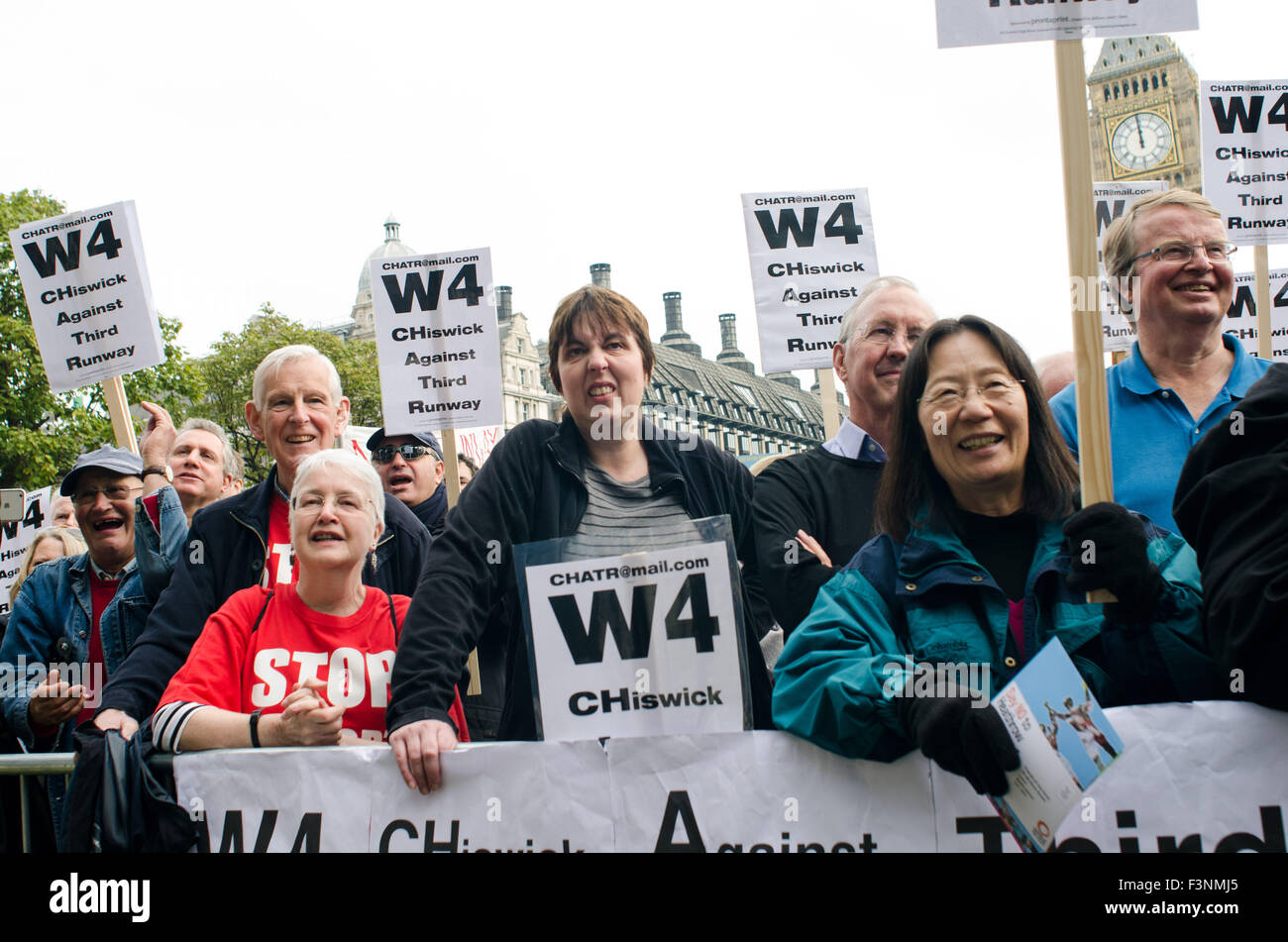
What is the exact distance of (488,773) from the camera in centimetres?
276

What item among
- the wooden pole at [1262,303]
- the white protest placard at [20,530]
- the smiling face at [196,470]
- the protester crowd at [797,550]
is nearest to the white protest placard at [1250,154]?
the wooden pole at [1262,303]

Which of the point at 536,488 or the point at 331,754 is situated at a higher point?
the point at 536,488

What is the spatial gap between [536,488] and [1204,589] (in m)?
1.73

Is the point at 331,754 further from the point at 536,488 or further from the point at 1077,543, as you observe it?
the point at 1077,543

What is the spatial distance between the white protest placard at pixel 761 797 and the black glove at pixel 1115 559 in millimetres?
553

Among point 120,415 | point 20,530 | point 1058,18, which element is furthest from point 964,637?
point 20,530

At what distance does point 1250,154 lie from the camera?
14.8ft

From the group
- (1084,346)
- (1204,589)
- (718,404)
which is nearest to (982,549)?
(1204,589)

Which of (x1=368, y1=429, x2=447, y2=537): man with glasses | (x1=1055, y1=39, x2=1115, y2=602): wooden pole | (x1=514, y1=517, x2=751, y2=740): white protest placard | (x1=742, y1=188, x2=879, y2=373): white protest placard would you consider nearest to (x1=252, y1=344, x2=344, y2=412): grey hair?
(x1=368, y1=429, x2=447, y2=537): man with glasses

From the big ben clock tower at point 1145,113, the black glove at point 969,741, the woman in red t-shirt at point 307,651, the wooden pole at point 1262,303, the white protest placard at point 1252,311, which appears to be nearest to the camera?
the black glove at point 969,741

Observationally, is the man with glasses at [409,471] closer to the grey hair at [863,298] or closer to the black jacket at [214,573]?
the black jacket at [214,573]

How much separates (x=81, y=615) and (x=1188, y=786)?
3835mm

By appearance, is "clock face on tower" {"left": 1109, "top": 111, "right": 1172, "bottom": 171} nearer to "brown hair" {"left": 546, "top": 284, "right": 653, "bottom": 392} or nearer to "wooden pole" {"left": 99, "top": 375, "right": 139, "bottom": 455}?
"wooden pole" {"left": 99, "top": 375, "right": 139, "bottom": 455}

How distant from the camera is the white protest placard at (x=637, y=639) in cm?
269
